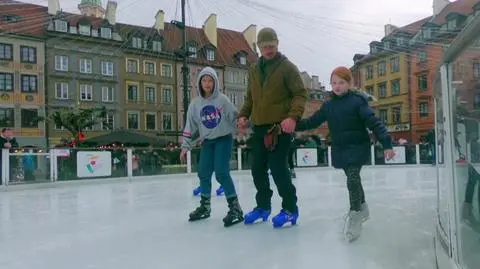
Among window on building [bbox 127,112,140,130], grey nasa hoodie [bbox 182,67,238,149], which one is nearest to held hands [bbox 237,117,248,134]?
grey nasa hoodie [bbox 182,67,238,149]

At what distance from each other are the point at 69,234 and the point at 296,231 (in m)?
1.46

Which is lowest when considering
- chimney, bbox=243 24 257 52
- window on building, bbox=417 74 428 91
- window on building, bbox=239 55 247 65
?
window on building, bbox=417 74 428 91

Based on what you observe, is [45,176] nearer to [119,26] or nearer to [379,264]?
[379,264]

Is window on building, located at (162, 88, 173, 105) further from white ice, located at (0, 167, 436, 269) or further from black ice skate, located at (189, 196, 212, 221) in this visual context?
black ice skate, located at (189, 196, 212, 221)

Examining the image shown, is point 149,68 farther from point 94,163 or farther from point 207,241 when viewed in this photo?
point 207,241

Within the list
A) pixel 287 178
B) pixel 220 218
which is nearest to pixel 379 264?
pixel 287 178

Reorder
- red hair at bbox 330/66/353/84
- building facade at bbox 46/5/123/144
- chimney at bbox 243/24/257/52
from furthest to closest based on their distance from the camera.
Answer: chimney at bbox 243/24/257/52 < building facade at bbox 46/5/123/144 < red hair at bbox 330/66/353/84

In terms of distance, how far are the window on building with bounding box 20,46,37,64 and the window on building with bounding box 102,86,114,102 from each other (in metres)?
5.46

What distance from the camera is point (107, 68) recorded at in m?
34.9

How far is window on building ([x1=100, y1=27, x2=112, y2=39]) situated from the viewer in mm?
34750

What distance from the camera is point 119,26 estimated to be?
36250 mm

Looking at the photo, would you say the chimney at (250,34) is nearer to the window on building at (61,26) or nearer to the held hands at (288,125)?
the window on building at (61,26)

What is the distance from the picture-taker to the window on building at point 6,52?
29953 millimetres

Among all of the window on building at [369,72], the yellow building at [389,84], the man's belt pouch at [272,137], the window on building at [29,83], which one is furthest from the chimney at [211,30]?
the man's belt pouch at [272,137]
